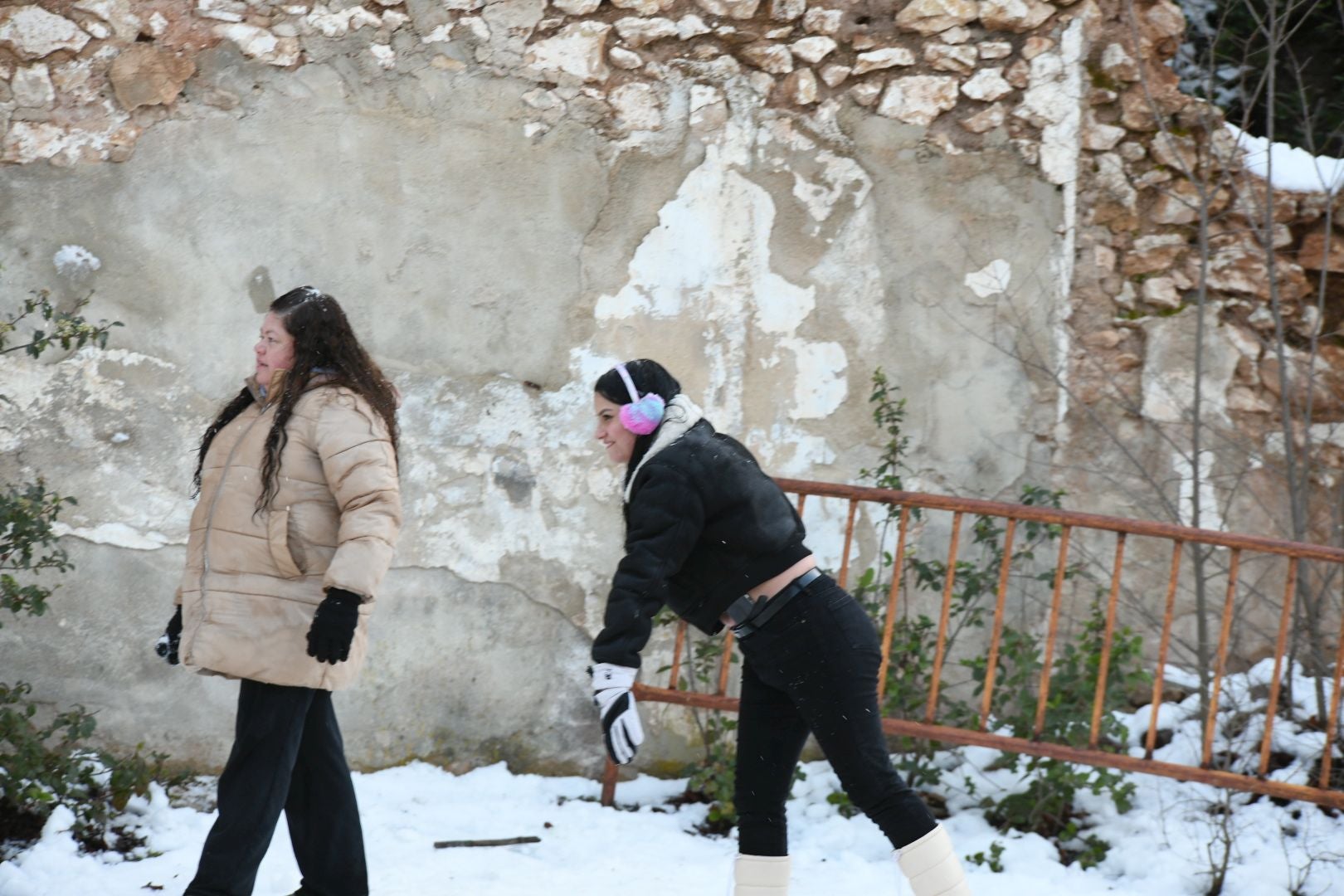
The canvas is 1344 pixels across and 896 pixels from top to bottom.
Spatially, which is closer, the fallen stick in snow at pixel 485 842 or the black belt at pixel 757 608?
the black belt at pixel 757 608

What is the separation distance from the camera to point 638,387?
9.60ft

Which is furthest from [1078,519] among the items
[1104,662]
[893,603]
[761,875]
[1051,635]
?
[761,875]

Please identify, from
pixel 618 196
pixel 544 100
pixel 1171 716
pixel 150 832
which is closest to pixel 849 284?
pixel 618 196

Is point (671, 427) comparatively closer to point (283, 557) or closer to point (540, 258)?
point (283, 557)

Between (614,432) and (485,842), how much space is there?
1.63 meters

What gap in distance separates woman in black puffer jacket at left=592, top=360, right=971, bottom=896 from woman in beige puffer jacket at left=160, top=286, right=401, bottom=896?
0.54m

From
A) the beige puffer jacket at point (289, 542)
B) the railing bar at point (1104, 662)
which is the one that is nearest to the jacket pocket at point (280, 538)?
the beige puffer jacket at point (289, 542)

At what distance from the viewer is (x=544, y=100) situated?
14.6ft

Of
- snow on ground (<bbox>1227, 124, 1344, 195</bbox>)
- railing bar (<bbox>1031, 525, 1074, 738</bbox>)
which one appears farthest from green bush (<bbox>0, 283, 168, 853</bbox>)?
snow on ground (<bbox>1227, 124, 1344, 195</bbox>)

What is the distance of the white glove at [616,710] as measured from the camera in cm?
274

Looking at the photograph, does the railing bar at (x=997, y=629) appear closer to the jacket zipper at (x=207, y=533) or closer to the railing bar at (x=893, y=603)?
the railing bar at (x=893, y=603)

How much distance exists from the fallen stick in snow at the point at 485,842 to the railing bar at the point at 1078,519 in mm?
1336

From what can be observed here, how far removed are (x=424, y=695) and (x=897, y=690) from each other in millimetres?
1574

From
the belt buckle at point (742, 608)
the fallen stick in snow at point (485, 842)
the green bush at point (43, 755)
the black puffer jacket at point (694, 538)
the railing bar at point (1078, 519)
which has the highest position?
the railing bar at point (1078, 519)
